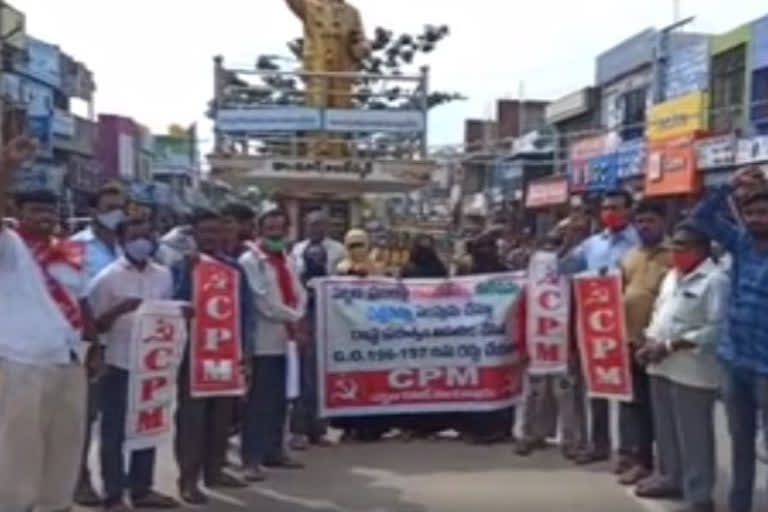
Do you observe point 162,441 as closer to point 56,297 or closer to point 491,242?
point 56,297

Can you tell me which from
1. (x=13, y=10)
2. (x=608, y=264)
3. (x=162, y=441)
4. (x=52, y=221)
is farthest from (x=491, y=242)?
(x=13, y=10)

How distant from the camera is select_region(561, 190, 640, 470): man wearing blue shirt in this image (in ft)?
31.8

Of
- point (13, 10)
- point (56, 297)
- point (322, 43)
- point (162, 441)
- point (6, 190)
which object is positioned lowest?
point (162, 441)

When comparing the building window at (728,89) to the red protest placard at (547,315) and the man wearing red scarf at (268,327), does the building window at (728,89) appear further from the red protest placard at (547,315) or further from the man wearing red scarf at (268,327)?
the man wearing red scarf at (268,327)

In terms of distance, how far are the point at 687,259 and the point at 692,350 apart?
46cm

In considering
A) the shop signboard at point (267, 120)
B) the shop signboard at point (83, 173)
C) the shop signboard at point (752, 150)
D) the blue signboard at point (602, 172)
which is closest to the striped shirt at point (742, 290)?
the shop signboard at point (267, 120)

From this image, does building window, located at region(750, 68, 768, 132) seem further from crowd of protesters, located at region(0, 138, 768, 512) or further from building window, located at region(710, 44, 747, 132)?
crowd of protesters, located at region(0, 138, 768, 512)

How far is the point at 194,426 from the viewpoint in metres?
8.62

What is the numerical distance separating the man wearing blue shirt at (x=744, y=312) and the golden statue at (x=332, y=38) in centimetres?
1200

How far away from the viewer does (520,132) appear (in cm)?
6944

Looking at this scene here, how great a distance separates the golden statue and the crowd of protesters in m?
8.15

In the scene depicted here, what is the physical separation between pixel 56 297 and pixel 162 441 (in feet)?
6.00

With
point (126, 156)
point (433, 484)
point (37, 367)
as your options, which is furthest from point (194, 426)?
point (126, 156)

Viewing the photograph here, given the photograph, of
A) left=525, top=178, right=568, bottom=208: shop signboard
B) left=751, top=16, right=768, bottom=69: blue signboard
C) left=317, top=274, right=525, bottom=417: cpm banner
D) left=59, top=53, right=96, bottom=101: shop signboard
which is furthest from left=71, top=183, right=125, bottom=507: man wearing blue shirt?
left=59, top=53, right=96, bottom=101: shop signboard
